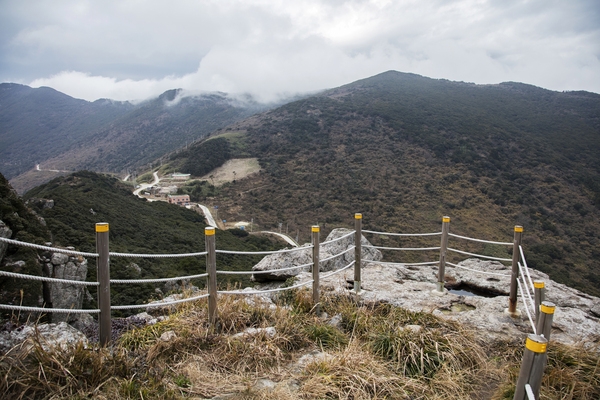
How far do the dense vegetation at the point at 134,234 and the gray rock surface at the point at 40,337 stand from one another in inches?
219

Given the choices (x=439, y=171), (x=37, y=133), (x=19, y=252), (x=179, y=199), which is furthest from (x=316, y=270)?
(x=37, y=133)

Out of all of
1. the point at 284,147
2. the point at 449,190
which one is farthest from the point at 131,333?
the point at 284,147

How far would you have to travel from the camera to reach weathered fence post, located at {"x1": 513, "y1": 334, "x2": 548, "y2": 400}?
5.58ft

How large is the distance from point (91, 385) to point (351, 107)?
7718 cm

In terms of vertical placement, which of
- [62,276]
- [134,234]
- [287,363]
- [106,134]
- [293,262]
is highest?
[106,134]

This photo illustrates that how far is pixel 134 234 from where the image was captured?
2170 cm

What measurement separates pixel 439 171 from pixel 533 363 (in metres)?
48.7

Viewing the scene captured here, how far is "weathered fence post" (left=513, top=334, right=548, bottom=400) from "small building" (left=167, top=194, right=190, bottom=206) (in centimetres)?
4357

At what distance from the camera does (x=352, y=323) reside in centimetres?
400

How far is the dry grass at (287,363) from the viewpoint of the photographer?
2416mm

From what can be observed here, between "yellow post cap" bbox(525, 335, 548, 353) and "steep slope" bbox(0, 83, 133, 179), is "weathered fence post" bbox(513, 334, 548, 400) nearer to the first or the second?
"yellow post cap" bbox(525, 335, 548, 353)

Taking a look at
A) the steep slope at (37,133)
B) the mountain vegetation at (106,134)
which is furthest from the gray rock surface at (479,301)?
the steep slope at (37,133)

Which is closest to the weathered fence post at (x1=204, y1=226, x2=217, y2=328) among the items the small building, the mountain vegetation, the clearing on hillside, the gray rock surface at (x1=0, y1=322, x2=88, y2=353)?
the gray rock surface at (x1=0, y1=322, x2=88, y2=353)

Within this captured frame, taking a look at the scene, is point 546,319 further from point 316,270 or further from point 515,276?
point 515,276
